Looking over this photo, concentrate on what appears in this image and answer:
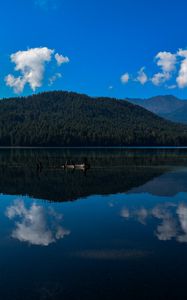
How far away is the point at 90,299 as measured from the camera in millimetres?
17750

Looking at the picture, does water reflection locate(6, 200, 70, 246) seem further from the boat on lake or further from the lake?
the boat on lake

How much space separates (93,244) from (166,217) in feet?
36.2

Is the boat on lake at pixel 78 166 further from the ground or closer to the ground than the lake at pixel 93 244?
further from the ground

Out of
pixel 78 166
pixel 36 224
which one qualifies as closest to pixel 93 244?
pixel 36 224

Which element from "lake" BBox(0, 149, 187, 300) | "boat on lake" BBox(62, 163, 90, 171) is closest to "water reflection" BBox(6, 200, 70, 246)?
"lake" BBox(0, 149, 187, 300)

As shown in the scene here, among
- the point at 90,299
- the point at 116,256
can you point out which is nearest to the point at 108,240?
the point at 116,256

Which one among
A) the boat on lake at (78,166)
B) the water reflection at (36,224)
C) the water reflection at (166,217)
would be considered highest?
the boat on lake at (78,166)

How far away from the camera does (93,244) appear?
27.0 meters

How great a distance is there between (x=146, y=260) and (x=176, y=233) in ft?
23.9

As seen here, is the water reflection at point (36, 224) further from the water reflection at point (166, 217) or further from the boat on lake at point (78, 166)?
the boat on lake at point (78, 166)

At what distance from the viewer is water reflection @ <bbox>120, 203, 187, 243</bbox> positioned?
29.4 metres

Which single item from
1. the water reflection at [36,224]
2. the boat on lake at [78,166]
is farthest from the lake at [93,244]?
the boat on lake at [78,166]

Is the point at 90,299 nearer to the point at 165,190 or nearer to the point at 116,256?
the point at 116,256

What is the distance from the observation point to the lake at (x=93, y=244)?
62.9 feet
